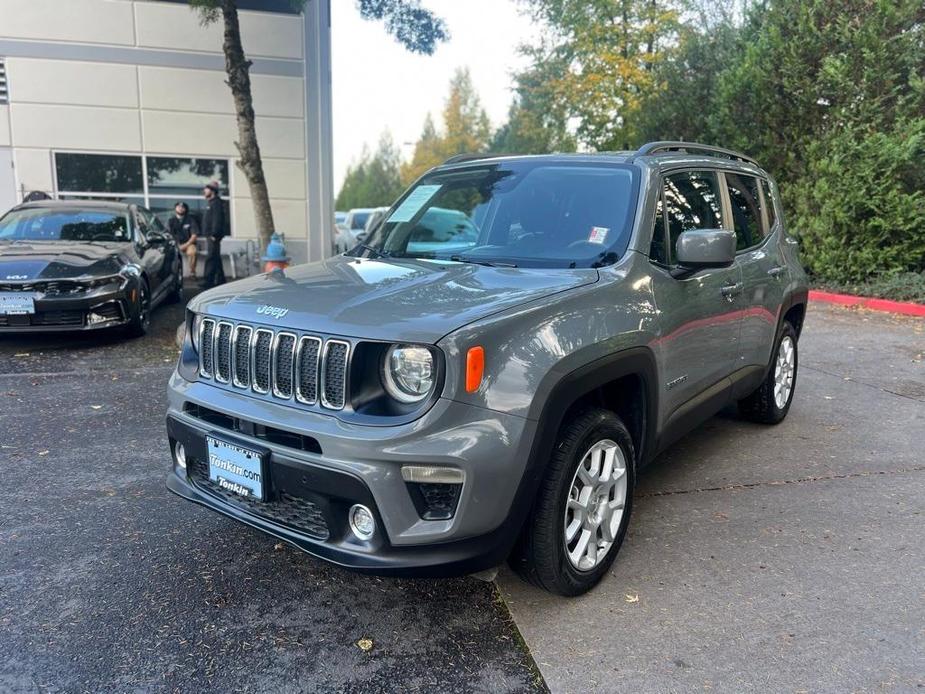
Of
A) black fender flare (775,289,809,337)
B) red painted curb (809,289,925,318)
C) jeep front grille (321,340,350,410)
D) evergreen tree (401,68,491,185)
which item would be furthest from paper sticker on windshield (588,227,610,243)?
evergreen tree (401,68,491,185)

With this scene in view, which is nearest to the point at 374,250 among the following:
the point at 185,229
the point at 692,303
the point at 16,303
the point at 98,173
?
the point at 692,303

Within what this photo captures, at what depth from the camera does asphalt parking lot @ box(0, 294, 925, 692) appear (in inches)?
98.1

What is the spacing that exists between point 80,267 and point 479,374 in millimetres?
6292

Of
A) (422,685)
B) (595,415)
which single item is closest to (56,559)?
(422,685)

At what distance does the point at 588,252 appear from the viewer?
10.8 feet

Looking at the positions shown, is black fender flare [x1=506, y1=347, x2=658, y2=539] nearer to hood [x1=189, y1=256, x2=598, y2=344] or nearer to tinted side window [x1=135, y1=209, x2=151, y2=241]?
hood [x1=189, y1=256, x2=598, y2=344]

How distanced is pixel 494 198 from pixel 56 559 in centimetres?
271

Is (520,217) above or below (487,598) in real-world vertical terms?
above

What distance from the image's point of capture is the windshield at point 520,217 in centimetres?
335

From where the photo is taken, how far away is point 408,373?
8.10ft

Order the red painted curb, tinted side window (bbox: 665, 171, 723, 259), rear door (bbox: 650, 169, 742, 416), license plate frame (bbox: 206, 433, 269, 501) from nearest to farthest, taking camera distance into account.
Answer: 1. license plate frame (bbox: 206, 433, 269, 501)
2. rear door (bbox: 650, 169, 742, 416)
3. tinted side window (bbox: 665, 171, 723, 259)
4. the red painted curb

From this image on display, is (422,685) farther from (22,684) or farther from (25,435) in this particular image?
(25,435)

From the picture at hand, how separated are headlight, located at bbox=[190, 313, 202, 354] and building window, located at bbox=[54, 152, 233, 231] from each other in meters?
10.9

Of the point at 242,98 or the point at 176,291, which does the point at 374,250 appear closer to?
the point at 242,98
